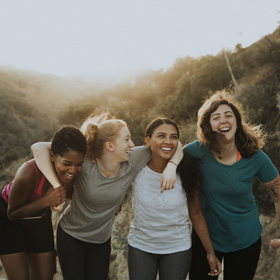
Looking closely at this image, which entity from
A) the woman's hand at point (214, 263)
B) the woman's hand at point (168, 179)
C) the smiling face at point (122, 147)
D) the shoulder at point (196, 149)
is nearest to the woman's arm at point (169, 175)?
the woman's hand at point (168, 179)

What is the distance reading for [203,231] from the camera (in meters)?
2.40

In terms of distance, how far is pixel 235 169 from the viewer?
2438 mm

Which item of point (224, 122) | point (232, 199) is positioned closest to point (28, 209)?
point (232, 199)

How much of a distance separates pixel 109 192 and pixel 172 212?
58 cm

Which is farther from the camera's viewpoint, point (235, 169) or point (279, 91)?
point (279, 91)

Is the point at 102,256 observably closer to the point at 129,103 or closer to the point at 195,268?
the point at 195,268

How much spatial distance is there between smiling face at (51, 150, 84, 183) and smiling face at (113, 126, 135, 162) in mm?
337

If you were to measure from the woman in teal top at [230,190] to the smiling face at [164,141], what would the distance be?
0.87 ft

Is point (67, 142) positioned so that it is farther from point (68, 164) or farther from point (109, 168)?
point (109, 168)

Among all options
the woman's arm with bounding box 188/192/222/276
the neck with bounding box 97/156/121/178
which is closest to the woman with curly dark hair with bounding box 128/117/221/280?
the woman's arm with bounding box 188/192/222/276

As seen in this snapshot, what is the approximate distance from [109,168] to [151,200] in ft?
1.58

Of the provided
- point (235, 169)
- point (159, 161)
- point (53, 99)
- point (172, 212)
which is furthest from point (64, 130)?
point (53, 99)

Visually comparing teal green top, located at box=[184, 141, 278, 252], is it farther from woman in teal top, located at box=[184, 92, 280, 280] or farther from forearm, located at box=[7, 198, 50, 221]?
forearm, located at box=[7, 198, 50, 221]

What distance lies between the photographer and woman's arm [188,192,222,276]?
93.5 inches
